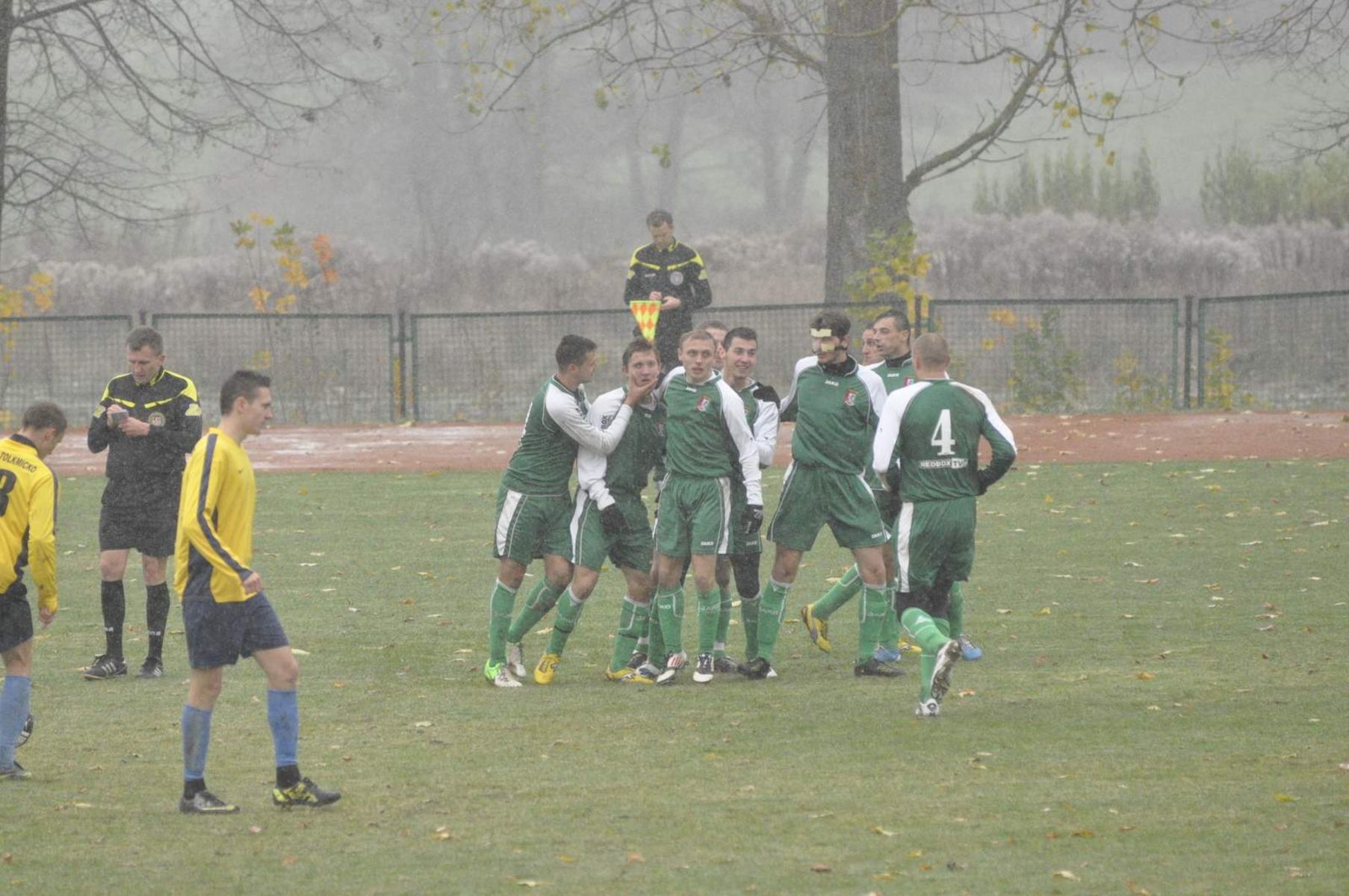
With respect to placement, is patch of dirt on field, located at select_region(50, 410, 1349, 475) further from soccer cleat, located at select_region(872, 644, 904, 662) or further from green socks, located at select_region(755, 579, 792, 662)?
green socks, located at select_region(755, 579, 792, 662)

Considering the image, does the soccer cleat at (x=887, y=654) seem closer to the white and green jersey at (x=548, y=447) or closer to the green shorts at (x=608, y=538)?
the green shorts at (x=608, y=538)

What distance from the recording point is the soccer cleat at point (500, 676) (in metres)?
9.48

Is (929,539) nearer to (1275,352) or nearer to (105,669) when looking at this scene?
(105,669)

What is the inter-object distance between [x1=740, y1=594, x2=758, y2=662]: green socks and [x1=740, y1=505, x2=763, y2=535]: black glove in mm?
503

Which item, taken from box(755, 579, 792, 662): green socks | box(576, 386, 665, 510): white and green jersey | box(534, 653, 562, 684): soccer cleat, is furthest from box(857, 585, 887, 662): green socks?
box(534, 653, 562, 684): soccer cleat

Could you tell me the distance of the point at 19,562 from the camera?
759 centimetres

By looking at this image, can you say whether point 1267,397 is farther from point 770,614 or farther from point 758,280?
point 758,280

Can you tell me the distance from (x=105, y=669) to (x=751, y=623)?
11.6 feet

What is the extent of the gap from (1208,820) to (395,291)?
44706mm

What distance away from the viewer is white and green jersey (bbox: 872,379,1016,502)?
8758 millimetres

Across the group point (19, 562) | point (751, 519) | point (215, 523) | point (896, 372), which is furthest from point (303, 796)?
point (896, 372)

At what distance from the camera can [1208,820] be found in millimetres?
6371

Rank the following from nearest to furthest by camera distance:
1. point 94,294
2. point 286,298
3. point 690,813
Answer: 1. point 690,813
2. point 286,298
3. point 94,294

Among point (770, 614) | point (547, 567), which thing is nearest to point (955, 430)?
point (770, 614)
